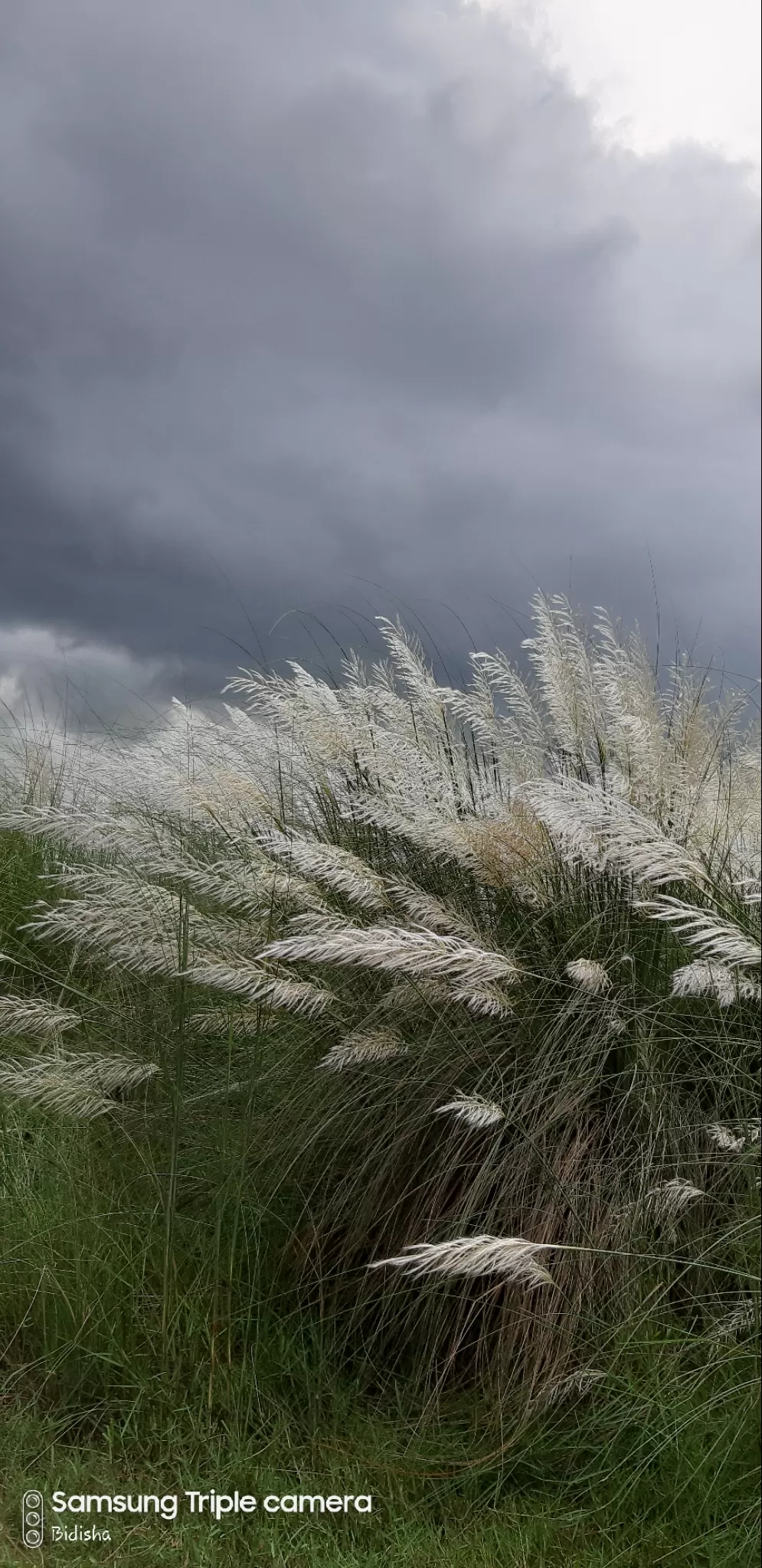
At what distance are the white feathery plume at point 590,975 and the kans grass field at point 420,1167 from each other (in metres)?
0.01

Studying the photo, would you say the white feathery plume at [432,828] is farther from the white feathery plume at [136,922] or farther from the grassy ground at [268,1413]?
the grassy ground at [268,1413]

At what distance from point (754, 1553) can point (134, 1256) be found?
114 centimetres

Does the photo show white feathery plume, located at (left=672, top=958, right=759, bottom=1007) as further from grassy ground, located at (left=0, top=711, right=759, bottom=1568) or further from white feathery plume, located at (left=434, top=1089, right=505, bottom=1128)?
grassy ground, located at (left=0, top=711, right=759, bottom=1568)

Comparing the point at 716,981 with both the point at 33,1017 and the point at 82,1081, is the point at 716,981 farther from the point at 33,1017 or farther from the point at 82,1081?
the point at 33,1017

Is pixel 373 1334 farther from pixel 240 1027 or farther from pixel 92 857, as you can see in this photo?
pixel 92 857

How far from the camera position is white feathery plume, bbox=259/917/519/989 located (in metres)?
1.66

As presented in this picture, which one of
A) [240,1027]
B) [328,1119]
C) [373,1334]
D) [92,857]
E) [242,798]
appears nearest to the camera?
[373,1334]

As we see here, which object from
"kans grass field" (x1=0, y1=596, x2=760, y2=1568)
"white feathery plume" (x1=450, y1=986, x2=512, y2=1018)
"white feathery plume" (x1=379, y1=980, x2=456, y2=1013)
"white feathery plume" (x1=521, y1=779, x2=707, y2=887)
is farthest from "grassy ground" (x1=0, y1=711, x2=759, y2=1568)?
"white feathery plume" (x1=521, y1=779, x2=707, y2=887)

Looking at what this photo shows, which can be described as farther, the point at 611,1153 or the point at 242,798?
the point at 242,798

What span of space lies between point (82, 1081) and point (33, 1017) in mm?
192

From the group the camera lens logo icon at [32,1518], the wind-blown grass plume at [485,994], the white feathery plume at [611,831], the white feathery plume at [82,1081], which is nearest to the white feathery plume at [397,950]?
the wind-blown grass plume at [485,994]

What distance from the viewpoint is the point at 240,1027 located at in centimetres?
225

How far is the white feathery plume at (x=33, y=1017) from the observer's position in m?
2.25

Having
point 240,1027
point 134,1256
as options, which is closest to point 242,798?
point 240,1027
